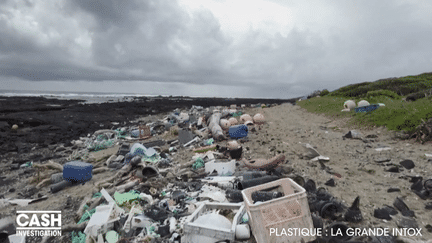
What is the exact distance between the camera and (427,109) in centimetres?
803

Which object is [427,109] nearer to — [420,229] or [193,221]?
[420,229]

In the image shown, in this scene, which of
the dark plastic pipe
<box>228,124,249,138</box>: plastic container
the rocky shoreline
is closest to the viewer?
the rocky shoreline

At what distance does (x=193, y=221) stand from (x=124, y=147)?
6.22 meters

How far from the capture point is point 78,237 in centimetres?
327

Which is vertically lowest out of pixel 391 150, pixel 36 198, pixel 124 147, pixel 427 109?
pixel 36 198

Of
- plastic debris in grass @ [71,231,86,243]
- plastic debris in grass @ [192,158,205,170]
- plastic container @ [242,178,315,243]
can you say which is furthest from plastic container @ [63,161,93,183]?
plastic container @ [242,178,315,243]

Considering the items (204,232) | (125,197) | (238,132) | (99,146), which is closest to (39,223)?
(125,197)

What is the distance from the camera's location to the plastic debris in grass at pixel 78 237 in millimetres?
3207

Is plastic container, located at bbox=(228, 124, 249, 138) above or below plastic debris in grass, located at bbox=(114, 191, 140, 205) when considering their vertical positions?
above

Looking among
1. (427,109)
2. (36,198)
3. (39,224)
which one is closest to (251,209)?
(39,224)

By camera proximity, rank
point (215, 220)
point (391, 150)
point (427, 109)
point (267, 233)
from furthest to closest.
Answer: point (427, 109)
point (391, 150)
point (215, 220)
point (267, 233)

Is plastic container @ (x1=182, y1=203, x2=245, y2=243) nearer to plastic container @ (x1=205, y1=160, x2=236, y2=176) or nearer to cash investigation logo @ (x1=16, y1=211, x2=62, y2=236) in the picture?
plastic container @ (x1=205, y1=160, x2=236, y2=176)

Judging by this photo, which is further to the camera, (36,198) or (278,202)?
(36,198)

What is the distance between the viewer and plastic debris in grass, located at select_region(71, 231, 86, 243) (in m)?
3.21
